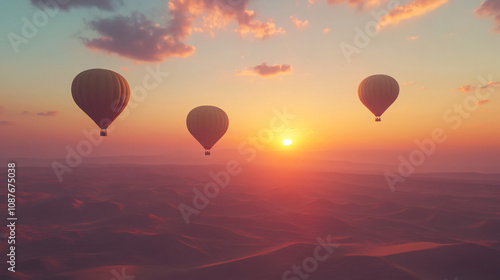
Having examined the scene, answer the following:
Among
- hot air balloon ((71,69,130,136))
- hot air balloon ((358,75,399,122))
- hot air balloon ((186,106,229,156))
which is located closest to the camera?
hot air balloon ((71,69,130,136))

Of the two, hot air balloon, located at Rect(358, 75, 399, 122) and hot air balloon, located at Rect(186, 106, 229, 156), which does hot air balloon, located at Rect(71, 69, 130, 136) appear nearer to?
hot air balloon, located at Rect(186, 106, 229, 156)

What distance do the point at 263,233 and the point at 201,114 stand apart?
1199 centimetres

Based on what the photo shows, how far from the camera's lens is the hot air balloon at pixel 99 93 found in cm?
1959

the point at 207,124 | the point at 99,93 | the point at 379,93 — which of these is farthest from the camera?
the point at 379,93

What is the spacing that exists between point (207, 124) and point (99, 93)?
8.76m

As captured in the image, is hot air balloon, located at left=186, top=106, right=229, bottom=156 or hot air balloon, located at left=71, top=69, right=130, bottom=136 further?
hot air balloon, located at left=186, top=106, right=229, bottom=156

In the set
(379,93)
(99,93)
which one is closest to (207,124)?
(99,93)

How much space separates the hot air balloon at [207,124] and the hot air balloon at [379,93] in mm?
14304

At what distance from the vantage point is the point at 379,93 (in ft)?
90.1

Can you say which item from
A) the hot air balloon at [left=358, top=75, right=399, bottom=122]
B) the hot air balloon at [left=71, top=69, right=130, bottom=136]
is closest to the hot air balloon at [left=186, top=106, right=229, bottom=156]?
the hot air balloon at [left=71, top=69, right=130, bottom=136]

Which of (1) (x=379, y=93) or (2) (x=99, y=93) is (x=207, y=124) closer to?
(2) (x=99, y=93)

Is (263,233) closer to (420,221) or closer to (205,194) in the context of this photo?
(420,221)

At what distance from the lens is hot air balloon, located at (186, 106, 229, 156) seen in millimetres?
25047

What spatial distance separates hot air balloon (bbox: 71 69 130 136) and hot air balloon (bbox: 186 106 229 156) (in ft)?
21.1
